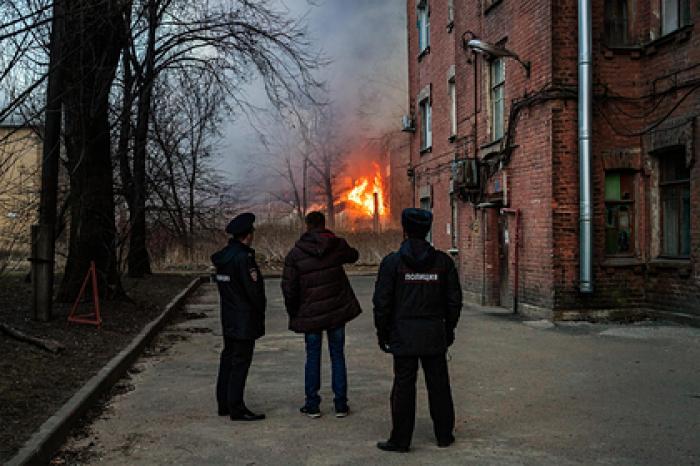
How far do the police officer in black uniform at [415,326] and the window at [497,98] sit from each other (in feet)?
33.7

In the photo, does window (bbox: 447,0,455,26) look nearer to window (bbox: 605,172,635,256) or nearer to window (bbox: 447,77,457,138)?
window (bbox: 447,77,457,138)

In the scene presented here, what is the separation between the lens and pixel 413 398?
207 inches

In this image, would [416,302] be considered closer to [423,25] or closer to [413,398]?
[413,398]

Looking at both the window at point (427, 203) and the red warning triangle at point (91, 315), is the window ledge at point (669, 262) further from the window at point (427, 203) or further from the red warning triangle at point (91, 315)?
the red warning triangle at point (91, 315)

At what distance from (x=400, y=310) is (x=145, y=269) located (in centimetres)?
1912

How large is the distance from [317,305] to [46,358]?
3.62 metres

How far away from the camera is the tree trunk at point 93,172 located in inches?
455

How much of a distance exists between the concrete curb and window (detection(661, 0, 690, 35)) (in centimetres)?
968

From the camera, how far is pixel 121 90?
1605 cm

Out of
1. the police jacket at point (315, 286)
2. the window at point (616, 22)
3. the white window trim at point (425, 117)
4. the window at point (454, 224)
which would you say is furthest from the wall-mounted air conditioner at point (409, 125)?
the police jacket at point (315, 286)

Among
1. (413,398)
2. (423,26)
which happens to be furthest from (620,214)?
(423,26)

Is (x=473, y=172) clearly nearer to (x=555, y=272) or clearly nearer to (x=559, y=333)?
(x=555, y=272)

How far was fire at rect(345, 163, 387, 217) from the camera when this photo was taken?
133 ft

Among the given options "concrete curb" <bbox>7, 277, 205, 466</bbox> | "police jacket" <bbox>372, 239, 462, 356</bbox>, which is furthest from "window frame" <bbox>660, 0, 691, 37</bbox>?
"concrete curb" <bbox>7, 277, 205, 466</bbox>
